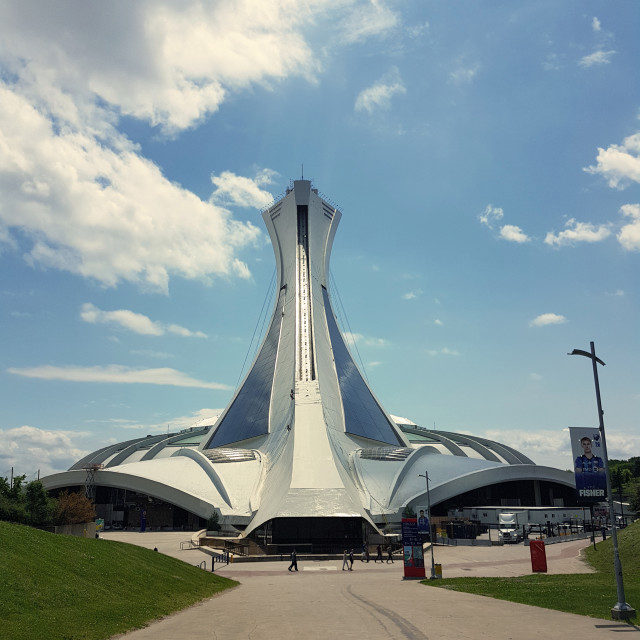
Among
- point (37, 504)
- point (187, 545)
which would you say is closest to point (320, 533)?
point (187, 545)

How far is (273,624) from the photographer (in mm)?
12453

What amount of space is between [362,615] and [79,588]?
6.15m

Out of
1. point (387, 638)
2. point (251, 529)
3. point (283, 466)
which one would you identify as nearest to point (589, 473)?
point (387, 638)

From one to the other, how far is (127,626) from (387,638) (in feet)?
16.8

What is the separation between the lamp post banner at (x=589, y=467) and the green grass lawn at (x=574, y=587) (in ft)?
7.79

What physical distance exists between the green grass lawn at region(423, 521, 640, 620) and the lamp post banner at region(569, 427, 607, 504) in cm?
237

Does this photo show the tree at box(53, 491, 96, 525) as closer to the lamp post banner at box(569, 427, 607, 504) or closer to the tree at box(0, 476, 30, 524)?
the tree at box(0, 476, 30, 524)

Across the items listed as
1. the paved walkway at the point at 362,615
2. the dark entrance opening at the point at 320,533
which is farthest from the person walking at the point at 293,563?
the dark entrance opening at the point at 320,533

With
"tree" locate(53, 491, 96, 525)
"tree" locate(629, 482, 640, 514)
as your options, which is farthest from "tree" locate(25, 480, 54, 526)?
"tree" locate(629, 482, 640, 514)

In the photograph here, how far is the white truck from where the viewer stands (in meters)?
36.6

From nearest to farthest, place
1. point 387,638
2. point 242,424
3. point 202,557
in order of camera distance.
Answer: point 387,638, point 202,557, point 242,424

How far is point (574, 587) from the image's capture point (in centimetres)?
1716

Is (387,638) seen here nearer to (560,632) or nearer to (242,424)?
(560,632)

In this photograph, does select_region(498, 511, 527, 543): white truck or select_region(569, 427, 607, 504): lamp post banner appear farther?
select_region(498, 511, 527, 543): white truck
